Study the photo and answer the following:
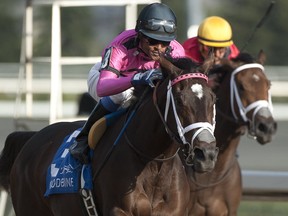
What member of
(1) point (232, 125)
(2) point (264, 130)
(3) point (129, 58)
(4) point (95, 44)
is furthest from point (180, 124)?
(4) point (95, 44)

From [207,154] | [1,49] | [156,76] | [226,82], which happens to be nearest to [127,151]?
[156,76]

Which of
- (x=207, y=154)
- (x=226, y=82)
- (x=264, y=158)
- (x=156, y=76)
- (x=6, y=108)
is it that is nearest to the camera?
(x=207, y=154)

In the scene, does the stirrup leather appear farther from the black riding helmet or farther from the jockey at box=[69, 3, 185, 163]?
the black riding helmet

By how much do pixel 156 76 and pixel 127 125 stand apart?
0.47 m

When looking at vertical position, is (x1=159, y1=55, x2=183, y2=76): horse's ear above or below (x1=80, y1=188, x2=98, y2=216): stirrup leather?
above

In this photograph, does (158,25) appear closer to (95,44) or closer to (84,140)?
(84,140)

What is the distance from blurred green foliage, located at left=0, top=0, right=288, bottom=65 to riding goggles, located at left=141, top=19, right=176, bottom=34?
16783mm

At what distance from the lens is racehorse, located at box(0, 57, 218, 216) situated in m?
5.36

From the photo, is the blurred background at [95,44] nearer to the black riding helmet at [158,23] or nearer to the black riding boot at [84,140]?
the black riding boot at [84,140]

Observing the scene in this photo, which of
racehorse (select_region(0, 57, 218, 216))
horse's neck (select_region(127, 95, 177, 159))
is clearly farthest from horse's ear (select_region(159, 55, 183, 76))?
horse's neck (select_region(127, 95, 177, 159))

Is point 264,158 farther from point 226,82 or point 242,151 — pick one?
point 226,82

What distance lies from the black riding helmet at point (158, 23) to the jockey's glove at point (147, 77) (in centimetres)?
35

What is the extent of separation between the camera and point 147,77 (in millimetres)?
5785

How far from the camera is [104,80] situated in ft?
20.0
